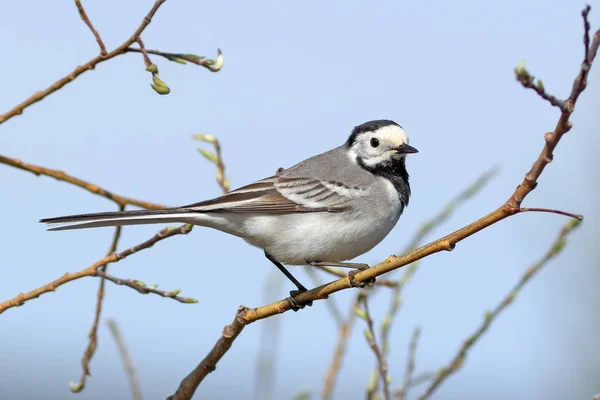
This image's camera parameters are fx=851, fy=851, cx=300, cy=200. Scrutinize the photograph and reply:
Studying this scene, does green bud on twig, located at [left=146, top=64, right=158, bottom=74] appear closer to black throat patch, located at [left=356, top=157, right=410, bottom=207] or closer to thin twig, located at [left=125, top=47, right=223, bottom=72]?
thin twig, located at [left=125, top=47, right=223, bottom=72]

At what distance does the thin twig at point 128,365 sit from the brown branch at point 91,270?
49cm

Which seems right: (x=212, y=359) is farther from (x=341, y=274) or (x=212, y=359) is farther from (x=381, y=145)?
(x=381, y=145)

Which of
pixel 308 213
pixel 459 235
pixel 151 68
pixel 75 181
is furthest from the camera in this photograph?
pixel 308 213

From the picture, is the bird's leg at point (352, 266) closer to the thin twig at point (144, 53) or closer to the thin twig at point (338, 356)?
the thin twig at point (338, 356)

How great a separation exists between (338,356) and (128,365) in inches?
40.2

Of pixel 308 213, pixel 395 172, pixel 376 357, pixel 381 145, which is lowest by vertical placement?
pixel 376 357

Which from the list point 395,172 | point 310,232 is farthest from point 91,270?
point 395,172

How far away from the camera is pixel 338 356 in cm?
417

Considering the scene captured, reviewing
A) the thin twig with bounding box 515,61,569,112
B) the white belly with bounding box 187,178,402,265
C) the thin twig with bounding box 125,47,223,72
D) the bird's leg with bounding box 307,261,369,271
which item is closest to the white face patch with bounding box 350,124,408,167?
the white belly with bounding box 187,178,402,265

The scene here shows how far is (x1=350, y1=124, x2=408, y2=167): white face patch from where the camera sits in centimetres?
595

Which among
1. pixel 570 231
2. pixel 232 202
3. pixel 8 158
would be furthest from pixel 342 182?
pixel 8 158

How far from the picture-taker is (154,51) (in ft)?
11.8

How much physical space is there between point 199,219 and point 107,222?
2.19ft

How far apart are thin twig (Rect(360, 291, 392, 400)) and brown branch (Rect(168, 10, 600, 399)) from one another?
0.29 meters
